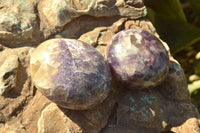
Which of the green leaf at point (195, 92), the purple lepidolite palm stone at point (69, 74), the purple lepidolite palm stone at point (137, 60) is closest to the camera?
the purple lepidolite palm stone at point (69, 74)

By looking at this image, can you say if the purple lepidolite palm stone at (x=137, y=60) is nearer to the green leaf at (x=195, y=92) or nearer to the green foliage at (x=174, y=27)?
the green foliage at (x=174, y=27)

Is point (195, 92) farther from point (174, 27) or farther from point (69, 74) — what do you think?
point (69, 74)

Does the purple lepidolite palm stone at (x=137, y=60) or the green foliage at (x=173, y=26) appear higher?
the purple lepidolite palm stone at (x=137, y=60)

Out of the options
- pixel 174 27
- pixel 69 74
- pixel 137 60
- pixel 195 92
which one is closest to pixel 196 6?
pixel 174 27

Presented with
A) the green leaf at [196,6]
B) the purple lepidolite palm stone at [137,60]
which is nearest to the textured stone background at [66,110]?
the purple lepidolite palm stone at [137,60]

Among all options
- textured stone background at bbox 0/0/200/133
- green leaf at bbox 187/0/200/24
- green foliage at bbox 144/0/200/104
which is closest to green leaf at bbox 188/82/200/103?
green foliage at bbox 144/0/200/104
